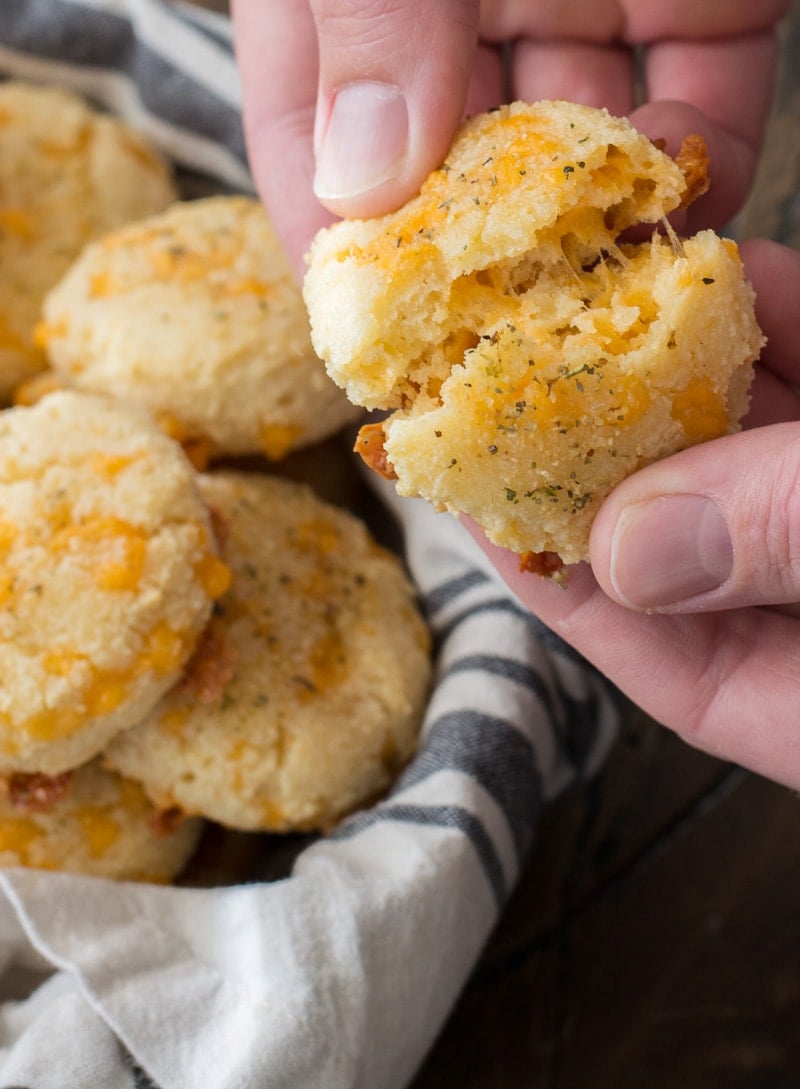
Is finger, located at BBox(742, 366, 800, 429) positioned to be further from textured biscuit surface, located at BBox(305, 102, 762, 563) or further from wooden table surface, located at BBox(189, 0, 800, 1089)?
wooden table surface, located at BBox(189, 0, 800, 1089)

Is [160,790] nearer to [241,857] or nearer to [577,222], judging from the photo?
[241,857]

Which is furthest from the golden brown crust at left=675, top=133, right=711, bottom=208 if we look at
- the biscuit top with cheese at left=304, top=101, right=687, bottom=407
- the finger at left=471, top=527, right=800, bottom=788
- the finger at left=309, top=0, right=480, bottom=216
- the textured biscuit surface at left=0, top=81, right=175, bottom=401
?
the textured biscuit surface at left=0, top=81, right=175, bottom=401

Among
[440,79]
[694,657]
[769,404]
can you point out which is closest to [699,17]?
[769,404]

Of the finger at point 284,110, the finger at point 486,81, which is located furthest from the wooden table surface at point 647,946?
the finger at point 284,110

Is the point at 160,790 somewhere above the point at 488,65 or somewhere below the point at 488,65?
below

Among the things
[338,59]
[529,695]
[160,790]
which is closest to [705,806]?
[529,695]
